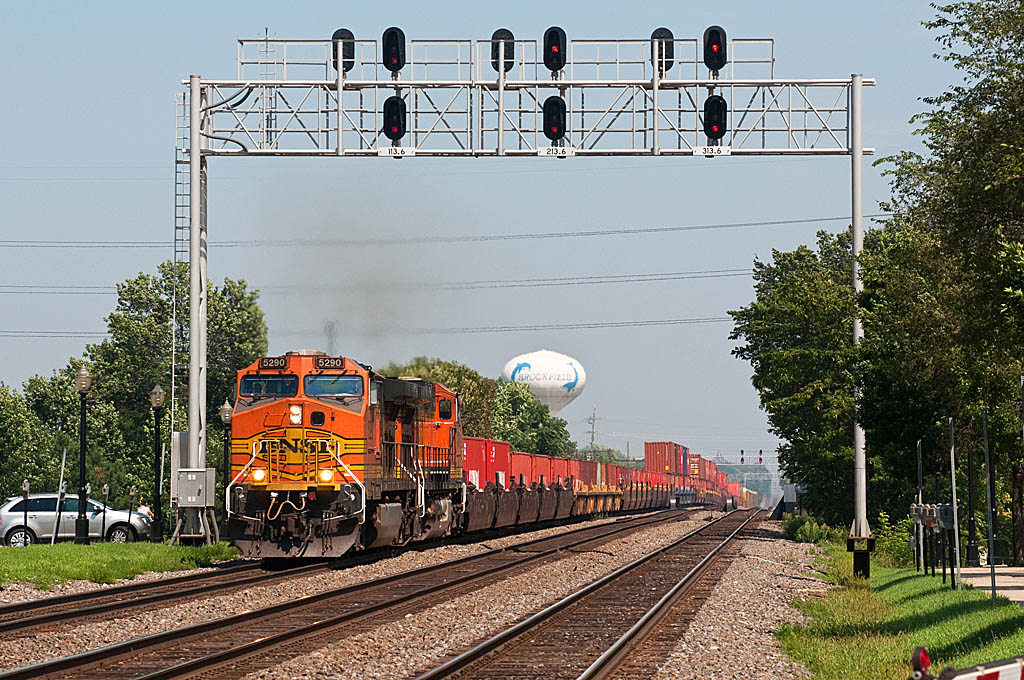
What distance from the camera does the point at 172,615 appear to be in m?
18.7

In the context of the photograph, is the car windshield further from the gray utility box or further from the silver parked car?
the silver parked car

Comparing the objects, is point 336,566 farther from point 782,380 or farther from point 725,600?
point 782,380

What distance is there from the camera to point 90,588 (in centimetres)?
2422

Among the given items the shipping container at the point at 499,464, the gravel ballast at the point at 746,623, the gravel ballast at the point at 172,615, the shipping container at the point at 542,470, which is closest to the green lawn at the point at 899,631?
the gravel ballast at the point at 746,623

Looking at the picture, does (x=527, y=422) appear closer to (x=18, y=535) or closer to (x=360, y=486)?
(x=18, y=535)

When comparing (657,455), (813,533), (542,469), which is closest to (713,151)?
(813,533)

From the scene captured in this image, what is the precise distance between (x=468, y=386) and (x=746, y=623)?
293 feet

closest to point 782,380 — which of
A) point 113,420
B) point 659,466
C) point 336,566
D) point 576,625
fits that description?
point 336,566

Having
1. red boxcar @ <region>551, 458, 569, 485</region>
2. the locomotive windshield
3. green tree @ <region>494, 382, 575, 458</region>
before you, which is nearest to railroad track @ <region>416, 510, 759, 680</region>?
the locomotive windshield

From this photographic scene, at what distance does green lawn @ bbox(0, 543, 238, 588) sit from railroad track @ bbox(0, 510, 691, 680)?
566 centimetres

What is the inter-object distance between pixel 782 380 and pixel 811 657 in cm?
3021

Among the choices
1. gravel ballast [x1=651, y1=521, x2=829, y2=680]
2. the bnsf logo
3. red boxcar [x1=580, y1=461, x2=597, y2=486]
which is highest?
the bnsf logo

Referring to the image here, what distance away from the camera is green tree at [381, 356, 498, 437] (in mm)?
106688

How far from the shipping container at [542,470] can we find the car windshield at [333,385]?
24755 millimetres
